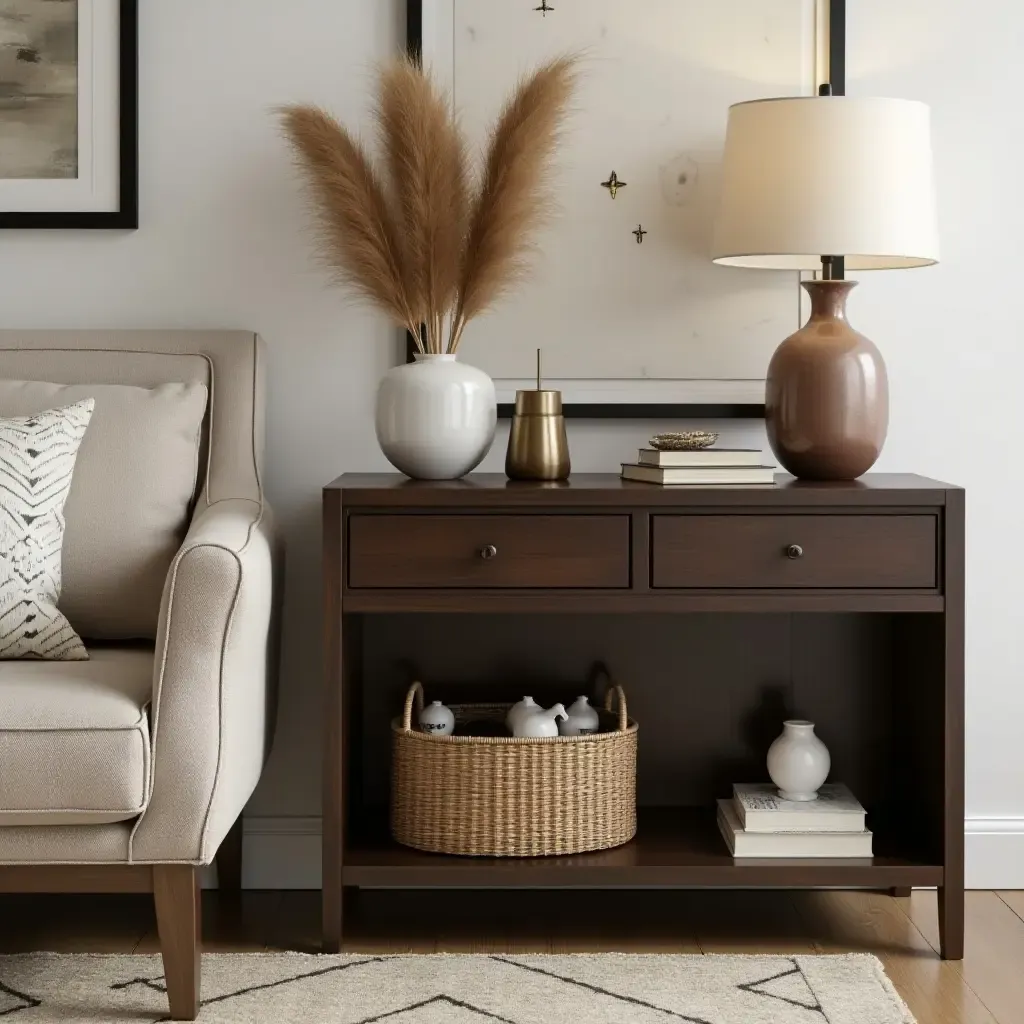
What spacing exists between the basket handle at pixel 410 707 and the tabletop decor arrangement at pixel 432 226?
365 millimetres

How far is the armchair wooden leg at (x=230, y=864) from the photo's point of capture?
2377mm

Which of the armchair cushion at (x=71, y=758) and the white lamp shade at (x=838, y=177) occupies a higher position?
the white lamp shade at (x=838, y=177)

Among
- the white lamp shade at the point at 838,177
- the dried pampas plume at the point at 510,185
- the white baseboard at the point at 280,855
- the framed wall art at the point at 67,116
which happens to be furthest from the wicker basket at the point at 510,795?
the framed wall art at the point at 67,116

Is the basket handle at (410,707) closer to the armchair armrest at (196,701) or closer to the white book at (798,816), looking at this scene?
the armchair armrest at (196,701)

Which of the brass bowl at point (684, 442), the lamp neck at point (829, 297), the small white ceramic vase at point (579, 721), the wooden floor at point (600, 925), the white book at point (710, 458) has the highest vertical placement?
the lamp neck at point (829, 297)

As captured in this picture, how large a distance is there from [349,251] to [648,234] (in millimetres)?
575

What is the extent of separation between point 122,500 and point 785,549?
1.07 meters

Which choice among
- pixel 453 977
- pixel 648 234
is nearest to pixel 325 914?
pixel 453 977

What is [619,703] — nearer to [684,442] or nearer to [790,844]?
[790,844]

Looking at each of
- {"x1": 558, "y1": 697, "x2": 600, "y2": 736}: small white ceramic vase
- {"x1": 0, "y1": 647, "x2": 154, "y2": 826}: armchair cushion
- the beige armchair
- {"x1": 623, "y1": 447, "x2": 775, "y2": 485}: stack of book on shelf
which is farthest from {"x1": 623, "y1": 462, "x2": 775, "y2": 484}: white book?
{"x1": 0, "y1": 647, "x2": 154, "y2": 826}: armchair cushion

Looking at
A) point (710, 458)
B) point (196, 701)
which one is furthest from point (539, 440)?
point (196, 701)

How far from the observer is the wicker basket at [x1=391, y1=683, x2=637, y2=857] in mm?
2156

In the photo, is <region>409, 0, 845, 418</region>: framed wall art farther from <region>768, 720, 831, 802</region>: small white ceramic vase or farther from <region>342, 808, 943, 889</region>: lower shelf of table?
<region>342, 808, 943, 889</region>: lower shelf of table

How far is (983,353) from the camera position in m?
2.50
